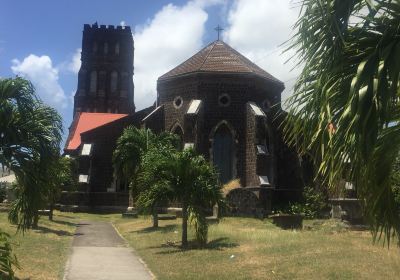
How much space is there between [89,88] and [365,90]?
54.2 metres

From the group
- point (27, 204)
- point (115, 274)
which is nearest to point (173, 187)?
point (115, 274)

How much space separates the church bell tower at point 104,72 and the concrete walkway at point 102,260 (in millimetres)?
36296

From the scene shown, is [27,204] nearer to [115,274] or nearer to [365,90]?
[115,274]

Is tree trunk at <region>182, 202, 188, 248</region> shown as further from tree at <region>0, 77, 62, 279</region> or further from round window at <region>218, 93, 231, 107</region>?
round window at <region>218, 93, 231, 107</region>

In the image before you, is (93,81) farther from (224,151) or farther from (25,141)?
(25,141)

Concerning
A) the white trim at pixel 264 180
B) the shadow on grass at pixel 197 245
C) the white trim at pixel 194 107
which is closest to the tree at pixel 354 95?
the shadow on grass at pixel 197 245

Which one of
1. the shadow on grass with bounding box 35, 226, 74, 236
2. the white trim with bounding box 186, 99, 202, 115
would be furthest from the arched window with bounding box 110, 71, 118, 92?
the shadow on grass with bounding box 35, 226, 74, 236

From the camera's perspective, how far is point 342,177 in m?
5.26

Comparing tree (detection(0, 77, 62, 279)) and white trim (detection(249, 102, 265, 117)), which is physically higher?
white trim (detection(249, 102, 265, 117))

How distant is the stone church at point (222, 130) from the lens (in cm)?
3011

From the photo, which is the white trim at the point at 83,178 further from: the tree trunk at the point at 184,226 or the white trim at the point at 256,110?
the tree trunk at the point at 184,226

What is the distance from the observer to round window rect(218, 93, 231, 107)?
103 feet

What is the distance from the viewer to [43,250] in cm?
1548

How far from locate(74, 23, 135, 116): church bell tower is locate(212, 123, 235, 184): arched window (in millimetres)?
27239
